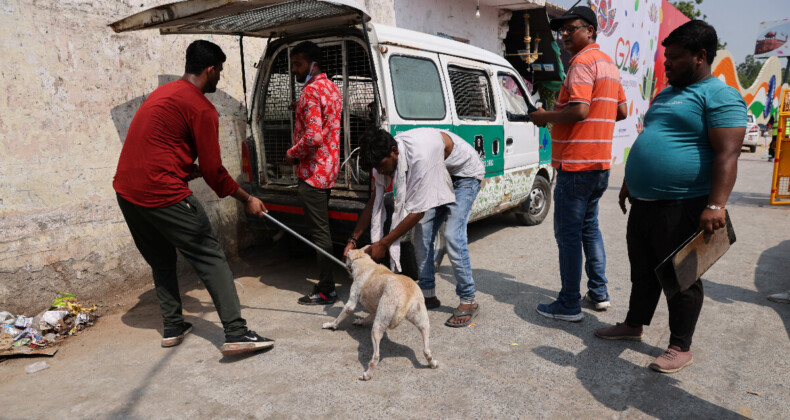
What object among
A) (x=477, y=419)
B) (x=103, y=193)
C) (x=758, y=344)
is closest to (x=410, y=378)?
(x=477, y=419)

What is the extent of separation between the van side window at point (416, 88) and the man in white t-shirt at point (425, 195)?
2.14 feet

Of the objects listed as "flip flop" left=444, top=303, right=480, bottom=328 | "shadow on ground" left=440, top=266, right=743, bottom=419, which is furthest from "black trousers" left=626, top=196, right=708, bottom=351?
"flip flop" left=444, top=303, right=480, bottom=328

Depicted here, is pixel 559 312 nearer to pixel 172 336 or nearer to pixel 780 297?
pixel 780 297

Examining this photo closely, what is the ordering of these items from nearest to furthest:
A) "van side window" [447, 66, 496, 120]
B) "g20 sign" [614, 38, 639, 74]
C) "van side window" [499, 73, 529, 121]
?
"van side window" [447, 66, 496, 120]
"van side window" [499, 73, 529, 121]
"g20 sign" [614, 38, 639, 74]

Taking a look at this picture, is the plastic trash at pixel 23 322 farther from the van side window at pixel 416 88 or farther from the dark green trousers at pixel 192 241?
the van side window at pixel 416 88

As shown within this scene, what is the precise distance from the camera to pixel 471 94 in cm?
499

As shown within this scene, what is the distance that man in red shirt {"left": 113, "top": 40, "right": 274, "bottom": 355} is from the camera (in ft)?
9.71

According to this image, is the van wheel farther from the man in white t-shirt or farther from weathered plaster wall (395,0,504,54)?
weathered plaster wall (395,0,504,54)

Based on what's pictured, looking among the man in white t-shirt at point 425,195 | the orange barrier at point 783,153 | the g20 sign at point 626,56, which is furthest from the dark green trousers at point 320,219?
the g20 sign at point 626,56

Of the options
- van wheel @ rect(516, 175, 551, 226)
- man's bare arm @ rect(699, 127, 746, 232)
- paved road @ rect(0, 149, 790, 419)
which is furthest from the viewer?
van wheel @ rect(516, 175, 551, 226)

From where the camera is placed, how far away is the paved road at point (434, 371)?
8.58 ft

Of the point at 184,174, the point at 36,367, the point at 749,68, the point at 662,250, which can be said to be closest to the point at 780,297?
the point at 662,250

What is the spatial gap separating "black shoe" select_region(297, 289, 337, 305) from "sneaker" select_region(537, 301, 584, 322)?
1.69m

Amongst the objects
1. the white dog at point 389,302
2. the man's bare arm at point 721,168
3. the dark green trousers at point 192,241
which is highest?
the man's bare arm at point 721,168
